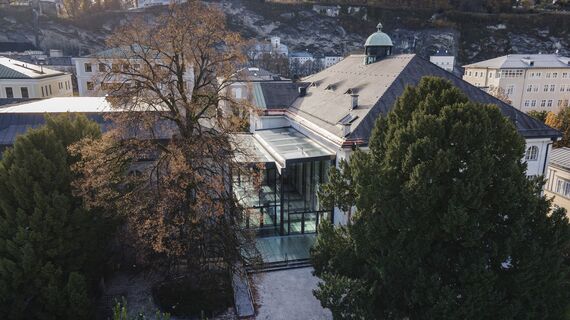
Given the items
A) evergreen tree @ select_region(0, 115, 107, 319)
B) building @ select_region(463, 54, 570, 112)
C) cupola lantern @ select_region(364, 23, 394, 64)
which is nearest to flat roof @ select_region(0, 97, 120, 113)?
evergreen tree @ select_region(0, 115, 107, 319)

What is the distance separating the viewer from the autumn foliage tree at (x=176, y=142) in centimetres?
1383

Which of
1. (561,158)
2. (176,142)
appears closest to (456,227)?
(176,142)

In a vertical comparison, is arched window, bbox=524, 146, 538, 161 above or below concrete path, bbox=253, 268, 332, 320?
above

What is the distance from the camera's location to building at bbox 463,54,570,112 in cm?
6078

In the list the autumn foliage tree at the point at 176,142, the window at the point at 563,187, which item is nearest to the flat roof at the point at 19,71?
the autumn foliage tree at the point at 176,142

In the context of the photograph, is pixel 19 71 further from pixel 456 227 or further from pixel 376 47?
pixel 456 227

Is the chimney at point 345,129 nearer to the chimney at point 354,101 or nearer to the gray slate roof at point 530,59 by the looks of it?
the chimney at point 354,101

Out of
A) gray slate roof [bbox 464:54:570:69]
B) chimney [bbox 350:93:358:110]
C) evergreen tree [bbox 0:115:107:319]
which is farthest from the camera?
gray slate roof [bbox 464:54:570:69]

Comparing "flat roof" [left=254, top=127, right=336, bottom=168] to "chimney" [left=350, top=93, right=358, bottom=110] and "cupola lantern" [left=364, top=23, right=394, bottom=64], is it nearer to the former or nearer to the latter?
"chimney" [left=350, top=93, right=358, bottom=110]

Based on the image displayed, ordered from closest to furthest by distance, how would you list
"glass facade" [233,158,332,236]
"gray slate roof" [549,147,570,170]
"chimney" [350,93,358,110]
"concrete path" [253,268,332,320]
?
"concrete path" [253,268,332,320] → "glass facade" [233,158,332,236] → "chimney" [350,93,358,110] → "gray slate roof" [549,147,570,170]

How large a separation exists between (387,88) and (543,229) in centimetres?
1170

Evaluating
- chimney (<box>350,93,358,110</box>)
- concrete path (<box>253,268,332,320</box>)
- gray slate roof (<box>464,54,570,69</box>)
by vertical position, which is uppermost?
gray slate roof (<box>464,54,570,69</box>)

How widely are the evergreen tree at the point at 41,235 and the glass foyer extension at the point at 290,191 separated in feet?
25.6

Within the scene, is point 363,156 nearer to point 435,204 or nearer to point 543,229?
point 435,204
